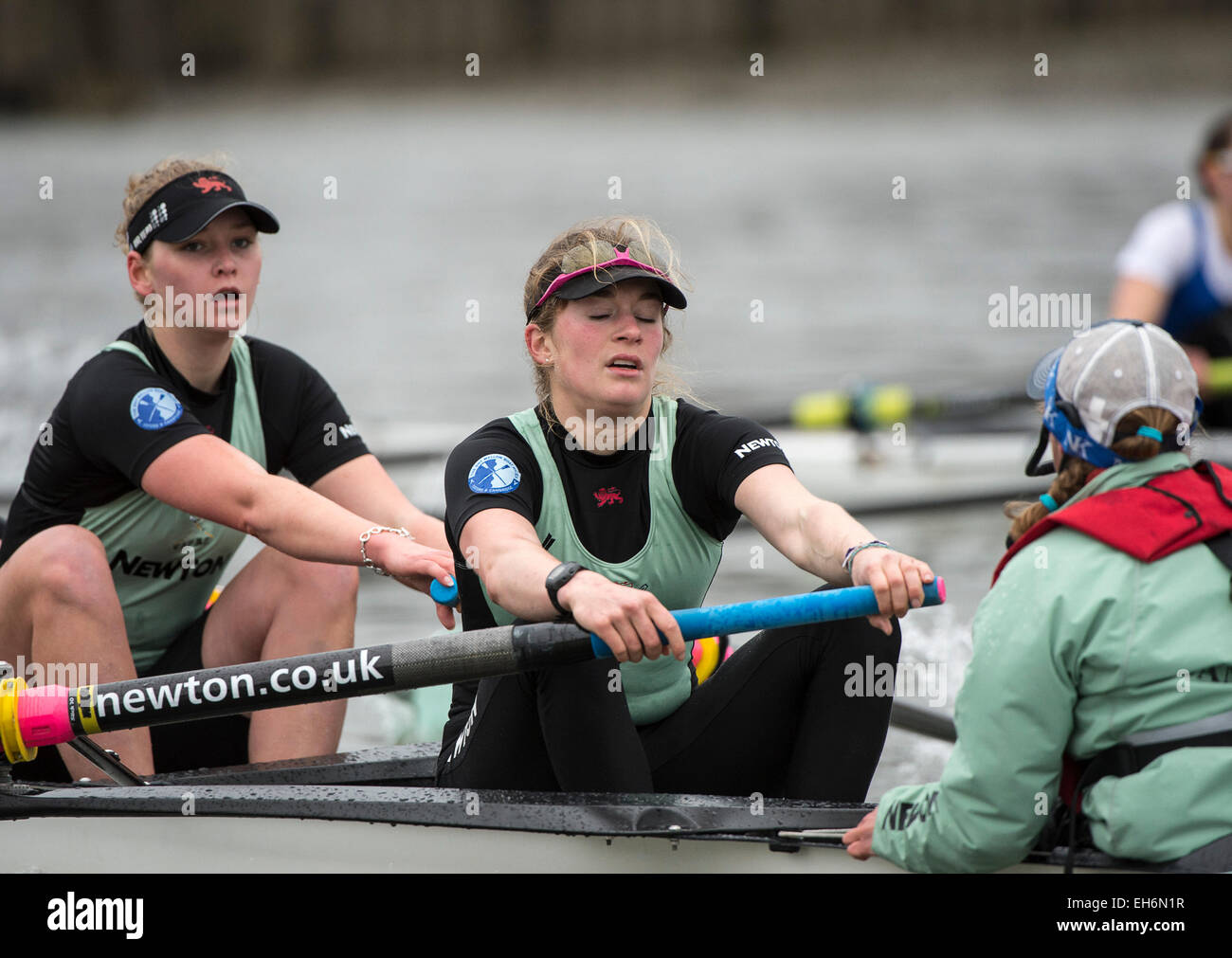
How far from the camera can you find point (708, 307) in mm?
18375

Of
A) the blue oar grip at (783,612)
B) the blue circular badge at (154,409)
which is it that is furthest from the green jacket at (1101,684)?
the blue circular badge at (154,409)

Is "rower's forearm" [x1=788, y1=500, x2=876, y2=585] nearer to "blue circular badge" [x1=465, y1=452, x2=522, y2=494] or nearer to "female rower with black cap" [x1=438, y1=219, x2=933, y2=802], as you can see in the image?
"female rower with black cap" [x1=438, y1=219, x2=933, y2=802]

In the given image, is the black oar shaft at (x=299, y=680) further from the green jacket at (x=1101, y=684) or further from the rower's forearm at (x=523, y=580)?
the green jacket at (x=1101, y=684)

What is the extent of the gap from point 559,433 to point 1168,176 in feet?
86.0

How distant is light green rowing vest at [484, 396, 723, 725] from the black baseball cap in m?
0.93

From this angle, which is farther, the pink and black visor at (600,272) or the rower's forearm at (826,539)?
the pink and black visor at (600,272)

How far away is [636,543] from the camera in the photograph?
116 inches

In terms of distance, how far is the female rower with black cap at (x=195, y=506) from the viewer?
10.9 feet

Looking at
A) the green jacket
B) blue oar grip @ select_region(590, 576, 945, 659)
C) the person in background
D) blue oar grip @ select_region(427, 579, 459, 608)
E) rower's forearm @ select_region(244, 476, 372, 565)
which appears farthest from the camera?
the person in background

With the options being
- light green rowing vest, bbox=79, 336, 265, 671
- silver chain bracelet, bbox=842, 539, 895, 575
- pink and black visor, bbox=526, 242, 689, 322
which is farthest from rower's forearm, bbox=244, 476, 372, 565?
silver chain bracelet, bbox=842, 539, 895, 575

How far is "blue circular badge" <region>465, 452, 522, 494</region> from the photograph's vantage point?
9.25ft

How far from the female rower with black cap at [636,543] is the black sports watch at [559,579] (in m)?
0.09
